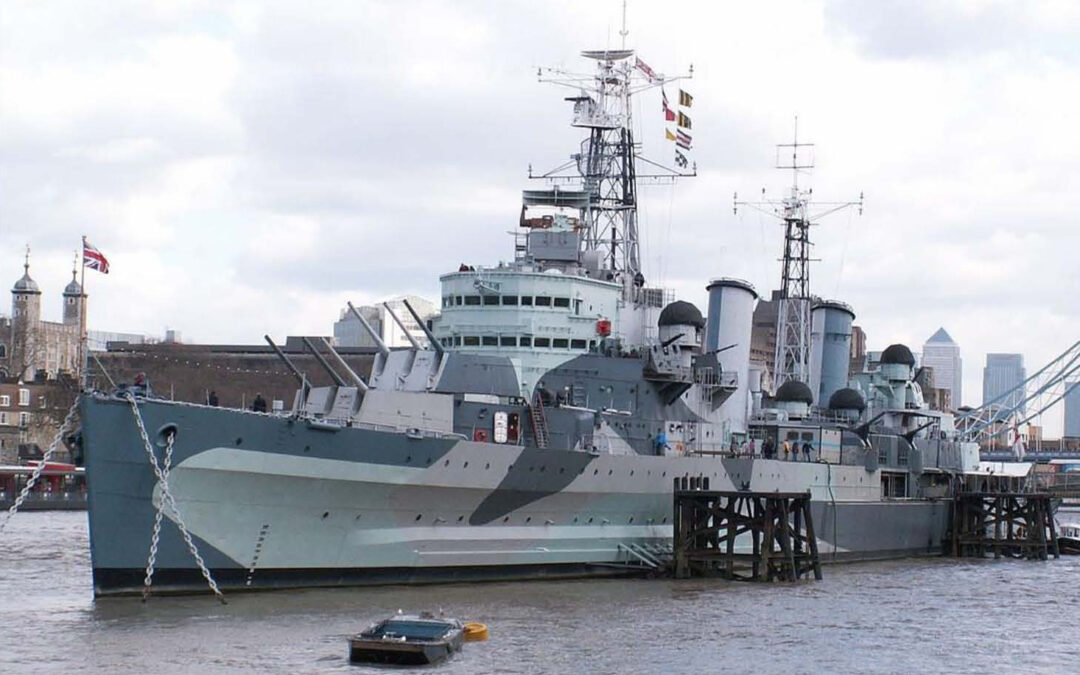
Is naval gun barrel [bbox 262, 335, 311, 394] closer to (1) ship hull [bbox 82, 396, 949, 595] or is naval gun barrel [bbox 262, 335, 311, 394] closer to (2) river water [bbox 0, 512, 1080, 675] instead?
(1) ship hull [bbox 82, 396, 949, 595]

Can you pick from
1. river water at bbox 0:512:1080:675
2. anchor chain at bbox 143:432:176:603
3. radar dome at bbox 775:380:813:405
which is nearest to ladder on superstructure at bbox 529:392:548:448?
river water at bbox 0:512:1080:675

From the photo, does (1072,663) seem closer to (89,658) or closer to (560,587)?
(560,587)

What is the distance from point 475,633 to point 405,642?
99.4 inches

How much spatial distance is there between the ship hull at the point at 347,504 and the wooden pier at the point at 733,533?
0.85 metres

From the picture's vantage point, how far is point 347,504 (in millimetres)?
30672

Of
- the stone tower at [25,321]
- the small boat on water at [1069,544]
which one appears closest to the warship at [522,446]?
the small boat on water at [1069,544]

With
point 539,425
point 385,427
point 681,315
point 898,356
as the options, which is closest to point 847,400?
point 898,356

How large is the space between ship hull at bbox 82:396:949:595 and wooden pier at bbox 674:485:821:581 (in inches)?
33.4

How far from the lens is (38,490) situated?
239ft

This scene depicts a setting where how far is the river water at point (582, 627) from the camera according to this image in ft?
80.4

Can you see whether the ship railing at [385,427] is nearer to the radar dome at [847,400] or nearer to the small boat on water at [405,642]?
the small boat on water at [405,642]

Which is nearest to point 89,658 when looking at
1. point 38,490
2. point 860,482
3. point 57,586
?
point 57,586

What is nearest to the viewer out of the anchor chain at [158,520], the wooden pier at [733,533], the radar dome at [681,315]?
the anchor chain at [158,520]

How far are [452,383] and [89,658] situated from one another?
12.4m
